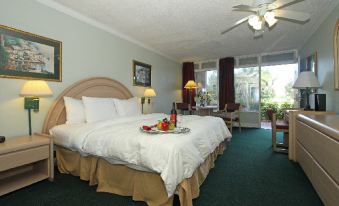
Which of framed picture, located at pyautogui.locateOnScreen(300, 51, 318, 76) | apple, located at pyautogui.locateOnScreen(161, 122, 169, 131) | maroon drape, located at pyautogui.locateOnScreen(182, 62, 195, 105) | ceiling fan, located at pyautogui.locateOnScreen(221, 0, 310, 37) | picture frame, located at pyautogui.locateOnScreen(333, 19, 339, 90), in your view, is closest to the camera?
apple, located at pyautogui.locateOnScreen(161, 122, 169, 131)

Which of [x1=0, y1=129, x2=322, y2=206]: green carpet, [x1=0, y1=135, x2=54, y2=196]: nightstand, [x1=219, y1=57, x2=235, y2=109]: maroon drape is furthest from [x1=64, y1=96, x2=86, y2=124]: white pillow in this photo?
[x1=219, y1=57, x2=235, y2=109]: maroon drape

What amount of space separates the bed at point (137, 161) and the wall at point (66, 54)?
370 millimetres

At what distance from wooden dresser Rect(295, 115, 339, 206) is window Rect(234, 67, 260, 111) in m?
4.03

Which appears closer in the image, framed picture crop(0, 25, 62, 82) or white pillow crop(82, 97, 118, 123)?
framed picture crop(0, 25, 62, 82)

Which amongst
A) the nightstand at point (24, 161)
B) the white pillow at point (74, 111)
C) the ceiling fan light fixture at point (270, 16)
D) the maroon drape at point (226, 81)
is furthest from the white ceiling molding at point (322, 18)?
the nightstand at point (24, 161)

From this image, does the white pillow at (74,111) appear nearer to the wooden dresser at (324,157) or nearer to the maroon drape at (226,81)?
the wooden dresser at (324,157)

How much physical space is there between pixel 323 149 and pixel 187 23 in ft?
9.46

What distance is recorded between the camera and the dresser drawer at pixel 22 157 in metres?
1.81

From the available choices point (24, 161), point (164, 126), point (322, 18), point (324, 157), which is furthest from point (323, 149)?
point (24, 161)

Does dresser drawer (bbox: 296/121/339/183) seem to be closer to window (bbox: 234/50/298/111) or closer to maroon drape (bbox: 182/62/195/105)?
window (bbox: 234/50/298/111)

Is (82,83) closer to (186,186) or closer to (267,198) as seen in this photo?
(186,186)

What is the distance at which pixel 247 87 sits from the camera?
638 centimetres

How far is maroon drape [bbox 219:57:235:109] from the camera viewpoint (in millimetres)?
6395

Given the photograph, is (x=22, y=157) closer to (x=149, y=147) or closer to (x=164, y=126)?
(x=149, y=147)
